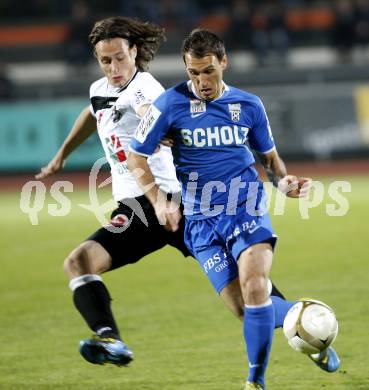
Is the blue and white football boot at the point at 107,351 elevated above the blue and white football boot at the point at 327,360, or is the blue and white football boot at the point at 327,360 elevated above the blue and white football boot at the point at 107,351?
the blue and white football boot at the point at 107,351

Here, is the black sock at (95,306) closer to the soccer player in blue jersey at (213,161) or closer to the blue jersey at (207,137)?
the soccer player in blue jersey at (213,161)

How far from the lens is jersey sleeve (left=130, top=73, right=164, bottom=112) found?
5555 mm

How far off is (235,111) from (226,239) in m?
0.72

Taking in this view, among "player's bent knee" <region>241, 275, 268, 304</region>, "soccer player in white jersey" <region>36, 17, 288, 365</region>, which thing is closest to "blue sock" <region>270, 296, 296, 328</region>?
"soccer player in white jersey" <region>36, 17, 288, 365</region>

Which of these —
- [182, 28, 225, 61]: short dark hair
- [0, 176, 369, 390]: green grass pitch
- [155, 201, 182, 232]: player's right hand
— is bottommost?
[0, 176, 369, 390]: green grass pitch

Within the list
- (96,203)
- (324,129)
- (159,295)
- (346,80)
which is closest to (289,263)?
(159,295)

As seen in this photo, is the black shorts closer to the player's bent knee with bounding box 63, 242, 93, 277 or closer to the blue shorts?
the player's bent knee with bounding box 63, 242, 93, 277

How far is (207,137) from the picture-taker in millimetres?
5230

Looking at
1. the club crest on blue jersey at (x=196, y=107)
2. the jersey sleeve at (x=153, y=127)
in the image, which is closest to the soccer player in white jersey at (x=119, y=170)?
the jersey sleeve at (x=153, y=127)

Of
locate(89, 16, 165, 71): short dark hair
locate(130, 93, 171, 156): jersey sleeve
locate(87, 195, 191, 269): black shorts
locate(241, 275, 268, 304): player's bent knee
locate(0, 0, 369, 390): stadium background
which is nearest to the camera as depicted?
locate(241, 275, 268, 304): player's bent knee

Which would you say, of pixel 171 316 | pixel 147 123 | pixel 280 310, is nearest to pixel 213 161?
pixel 147 123

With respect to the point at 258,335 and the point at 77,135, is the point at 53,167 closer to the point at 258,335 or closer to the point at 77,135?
the point at 77,135

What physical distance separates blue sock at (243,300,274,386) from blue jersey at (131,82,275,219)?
2.13ft

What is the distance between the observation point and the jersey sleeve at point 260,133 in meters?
5.34
